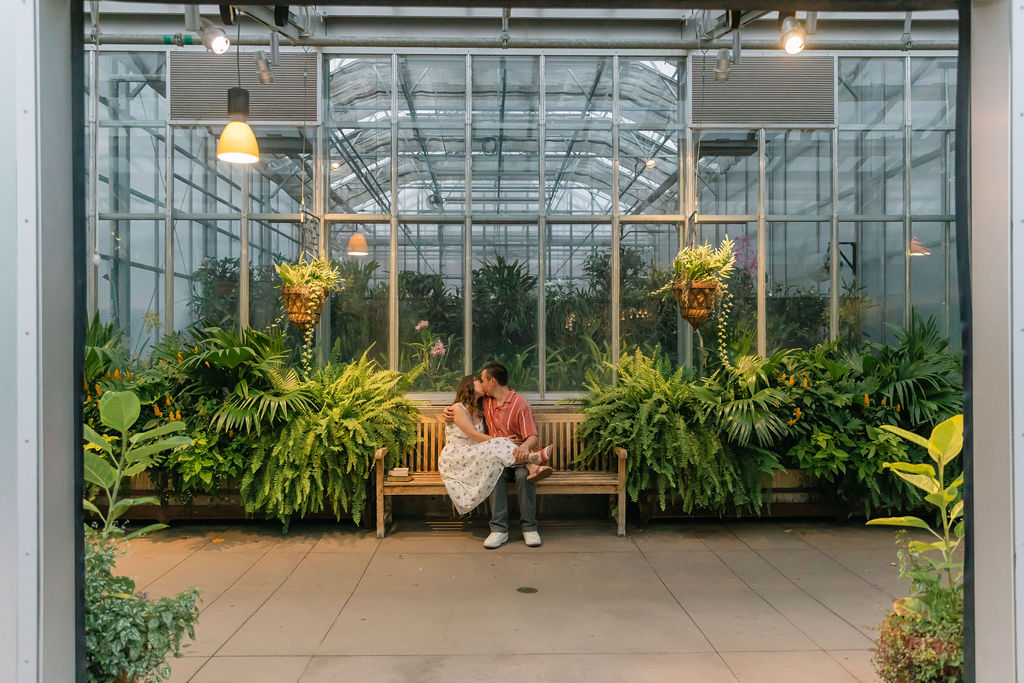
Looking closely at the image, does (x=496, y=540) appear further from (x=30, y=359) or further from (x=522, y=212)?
(x=30, y=359)

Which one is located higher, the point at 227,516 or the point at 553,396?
A: the point at 553,396

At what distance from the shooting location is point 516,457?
5496mm

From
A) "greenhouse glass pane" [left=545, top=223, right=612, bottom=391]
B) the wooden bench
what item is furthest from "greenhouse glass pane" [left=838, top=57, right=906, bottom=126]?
the wooden bench

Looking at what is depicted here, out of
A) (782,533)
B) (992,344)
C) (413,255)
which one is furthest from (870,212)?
(992,344)

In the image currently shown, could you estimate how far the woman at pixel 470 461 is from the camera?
5.43m

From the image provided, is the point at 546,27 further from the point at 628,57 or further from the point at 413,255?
the point at 413,255

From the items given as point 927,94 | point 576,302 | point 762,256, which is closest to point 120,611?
point 576,302

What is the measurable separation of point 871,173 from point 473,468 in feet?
16.7

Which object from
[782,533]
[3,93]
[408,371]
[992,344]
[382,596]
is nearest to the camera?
[3,93]

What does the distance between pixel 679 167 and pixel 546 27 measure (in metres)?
1.96

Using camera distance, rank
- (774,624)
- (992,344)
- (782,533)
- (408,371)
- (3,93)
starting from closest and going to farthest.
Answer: (3,93) → (992,344) → (774,624) → (782,533) → (408,371)

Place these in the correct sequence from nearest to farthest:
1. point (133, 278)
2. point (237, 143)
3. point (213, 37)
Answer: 1. point (237, 143)
2. point (213, 37)
3. point (133, 278)

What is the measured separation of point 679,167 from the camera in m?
7.02

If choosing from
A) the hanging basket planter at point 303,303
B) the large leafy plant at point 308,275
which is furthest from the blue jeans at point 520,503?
the large leafy plant at point 308,275
